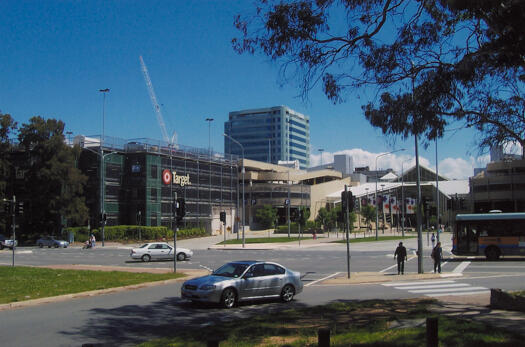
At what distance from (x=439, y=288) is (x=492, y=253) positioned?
15808 mm

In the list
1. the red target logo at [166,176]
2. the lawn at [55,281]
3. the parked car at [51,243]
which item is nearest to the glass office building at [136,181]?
the red target logo at [166,176]

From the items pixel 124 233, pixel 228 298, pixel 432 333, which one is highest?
pixel 124 233

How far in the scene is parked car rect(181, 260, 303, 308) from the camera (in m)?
15.2

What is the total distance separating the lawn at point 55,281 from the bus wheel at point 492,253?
20201mm

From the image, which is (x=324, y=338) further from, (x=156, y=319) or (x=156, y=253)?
(x=156, y=253)

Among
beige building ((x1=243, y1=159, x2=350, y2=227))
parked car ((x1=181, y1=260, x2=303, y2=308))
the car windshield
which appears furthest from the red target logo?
parked car ((x1=181, y1=260, x2=303, y2=308))

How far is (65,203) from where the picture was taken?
6506cm

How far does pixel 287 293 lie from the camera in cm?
1673

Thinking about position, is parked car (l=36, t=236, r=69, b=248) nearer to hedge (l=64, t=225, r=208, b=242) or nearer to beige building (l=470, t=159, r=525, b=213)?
hedge (l=64, t=225, r=208, b=242)

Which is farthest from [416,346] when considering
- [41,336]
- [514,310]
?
[41,336]

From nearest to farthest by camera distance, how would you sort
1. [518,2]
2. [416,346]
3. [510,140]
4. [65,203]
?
[416,346]
[518,2]
[510,140]
[65,203]

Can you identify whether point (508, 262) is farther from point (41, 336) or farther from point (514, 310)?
point (41, 336)

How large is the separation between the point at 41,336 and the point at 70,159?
59.1 meters

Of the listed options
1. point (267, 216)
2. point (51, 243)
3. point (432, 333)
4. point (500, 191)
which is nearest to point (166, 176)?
point (267, 216)
